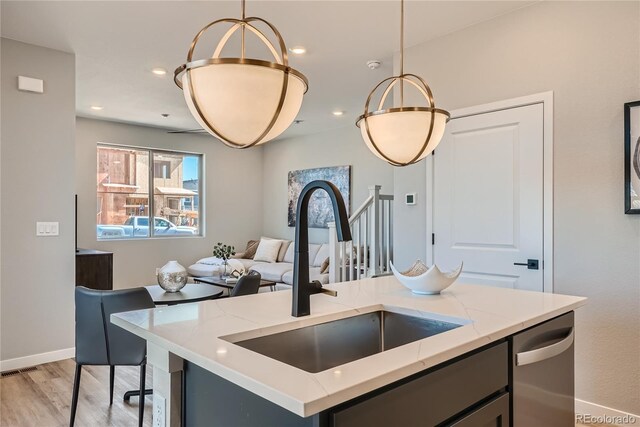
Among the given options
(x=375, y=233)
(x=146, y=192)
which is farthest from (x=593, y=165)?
(x=146, y=192)

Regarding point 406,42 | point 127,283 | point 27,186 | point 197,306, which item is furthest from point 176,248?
point 197,306

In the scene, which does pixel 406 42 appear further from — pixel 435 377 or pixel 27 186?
pixel 27 186

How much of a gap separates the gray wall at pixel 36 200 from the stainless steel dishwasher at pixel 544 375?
3.72m

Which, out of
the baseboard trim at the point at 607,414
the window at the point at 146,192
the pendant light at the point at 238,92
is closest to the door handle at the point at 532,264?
the baseboard trim at the point at 607,414

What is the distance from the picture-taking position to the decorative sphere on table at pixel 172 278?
3.30 metres

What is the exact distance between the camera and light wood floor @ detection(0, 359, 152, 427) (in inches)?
103

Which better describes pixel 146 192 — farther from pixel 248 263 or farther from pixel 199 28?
pixel 199 28

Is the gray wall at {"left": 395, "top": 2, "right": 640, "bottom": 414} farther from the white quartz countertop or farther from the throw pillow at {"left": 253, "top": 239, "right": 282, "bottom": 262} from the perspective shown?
the throw pillow at {"left": 253, "top": 239, "right": 282, "bottom": 262}

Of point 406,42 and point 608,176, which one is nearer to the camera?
point 608,176

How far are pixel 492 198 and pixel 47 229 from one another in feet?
11.8

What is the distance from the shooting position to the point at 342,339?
1.52 meters

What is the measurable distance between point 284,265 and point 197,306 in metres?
5.04

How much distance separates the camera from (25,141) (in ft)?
11.6

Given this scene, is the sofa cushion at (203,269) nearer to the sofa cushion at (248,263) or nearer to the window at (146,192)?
the sofa cushion at (248,263)
